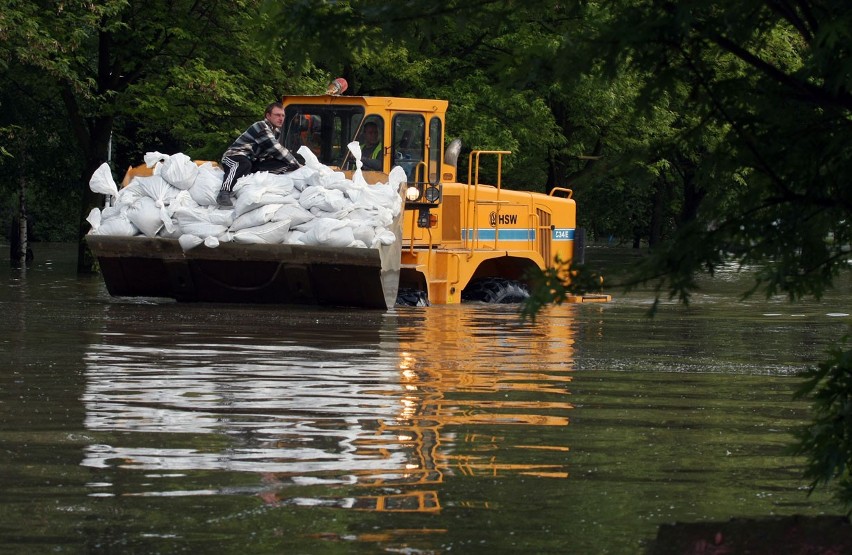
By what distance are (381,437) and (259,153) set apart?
38.4ft

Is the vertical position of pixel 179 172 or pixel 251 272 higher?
pixel 179 172

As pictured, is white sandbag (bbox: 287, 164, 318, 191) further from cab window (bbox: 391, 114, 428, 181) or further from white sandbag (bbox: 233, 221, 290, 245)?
cab window (bbox: 391, 114, 428, 181)

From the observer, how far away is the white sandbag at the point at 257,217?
19.5 meters

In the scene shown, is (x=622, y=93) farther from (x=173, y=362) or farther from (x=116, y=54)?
(x=173, y=362)

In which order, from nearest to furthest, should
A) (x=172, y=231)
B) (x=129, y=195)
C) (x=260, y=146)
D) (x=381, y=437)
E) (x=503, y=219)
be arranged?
(x=381, y=437)
(x=172, y=231)
(x=129, y=195)
(x=260, y=146)
(x=503, y=219)

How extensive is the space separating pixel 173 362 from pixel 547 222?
12248 mm

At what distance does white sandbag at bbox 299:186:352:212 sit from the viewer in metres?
19.7

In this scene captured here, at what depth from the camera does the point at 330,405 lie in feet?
35.6

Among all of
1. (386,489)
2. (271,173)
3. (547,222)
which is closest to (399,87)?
(547,222)

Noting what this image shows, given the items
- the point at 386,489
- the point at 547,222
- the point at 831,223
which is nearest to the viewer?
the point at 831,223

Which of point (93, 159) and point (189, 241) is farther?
point (93, 159)

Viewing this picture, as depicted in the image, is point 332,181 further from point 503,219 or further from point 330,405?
point 330,405

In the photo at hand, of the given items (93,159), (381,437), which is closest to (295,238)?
(381,437)

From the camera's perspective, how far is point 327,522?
23.1 ft
